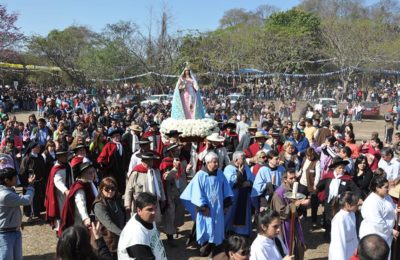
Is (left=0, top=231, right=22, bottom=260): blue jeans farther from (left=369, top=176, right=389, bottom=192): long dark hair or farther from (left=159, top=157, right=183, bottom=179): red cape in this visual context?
(left=369, top=176, right=389, bottom=192): long dark hair

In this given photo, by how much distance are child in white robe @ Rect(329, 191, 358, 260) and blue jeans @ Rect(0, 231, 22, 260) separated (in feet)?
12.1

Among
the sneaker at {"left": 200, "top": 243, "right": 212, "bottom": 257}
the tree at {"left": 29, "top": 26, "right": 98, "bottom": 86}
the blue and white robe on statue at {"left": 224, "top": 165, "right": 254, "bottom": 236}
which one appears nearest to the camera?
the sneaker at {"left": 200, "top": 243, "right": 212, "bottom": 257}

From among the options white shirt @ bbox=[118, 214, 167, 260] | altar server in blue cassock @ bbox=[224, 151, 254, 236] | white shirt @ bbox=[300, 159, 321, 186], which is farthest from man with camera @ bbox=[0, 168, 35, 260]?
white shirt @ bbox=[300, 159, 321, 186]

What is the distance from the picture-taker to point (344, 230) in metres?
4.96

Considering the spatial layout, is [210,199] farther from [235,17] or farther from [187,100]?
[235,17]

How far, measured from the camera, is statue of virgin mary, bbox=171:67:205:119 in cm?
1357

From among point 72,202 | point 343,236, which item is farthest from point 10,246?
point 343,236

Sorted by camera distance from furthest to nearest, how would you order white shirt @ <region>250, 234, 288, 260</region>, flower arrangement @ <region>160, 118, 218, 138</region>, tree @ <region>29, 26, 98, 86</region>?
tree @ <region>29, 26, 98, 86</region>
flower arrangement @ <region>160, 118, 218, 138</region>
white shirt @ <region>250, 234, 288, 260</region>

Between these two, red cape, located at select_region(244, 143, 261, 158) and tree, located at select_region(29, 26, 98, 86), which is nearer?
red cape, located at select_region(244, 143, 261, 158)

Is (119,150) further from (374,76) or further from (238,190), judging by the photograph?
(374,76)

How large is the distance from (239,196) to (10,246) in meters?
3.57

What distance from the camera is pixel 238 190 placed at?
7.12 metres

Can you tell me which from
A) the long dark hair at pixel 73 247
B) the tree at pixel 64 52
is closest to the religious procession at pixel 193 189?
the long dark hair at pixel 73 247

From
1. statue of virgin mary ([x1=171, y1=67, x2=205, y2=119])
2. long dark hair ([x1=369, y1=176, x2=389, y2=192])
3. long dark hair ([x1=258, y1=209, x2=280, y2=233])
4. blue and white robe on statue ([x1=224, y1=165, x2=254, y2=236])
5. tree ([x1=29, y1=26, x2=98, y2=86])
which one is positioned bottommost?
blue and white robe on statue ([x1=224, y1=165, x2=254, y2=236])
